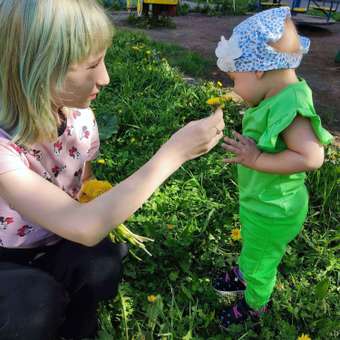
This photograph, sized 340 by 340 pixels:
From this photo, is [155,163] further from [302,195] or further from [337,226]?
[337,226]

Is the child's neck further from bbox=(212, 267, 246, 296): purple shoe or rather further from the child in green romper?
bbox=(212, 267, 246, 296): purple shoe

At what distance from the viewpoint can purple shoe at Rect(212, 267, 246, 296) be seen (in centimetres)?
175

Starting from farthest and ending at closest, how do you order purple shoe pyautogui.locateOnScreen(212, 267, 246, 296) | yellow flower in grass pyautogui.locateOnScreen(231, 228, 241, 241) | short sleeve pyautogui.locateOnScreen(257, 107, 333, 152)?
yellow flower in grass pyautogui.locateOnScreen(231, 228, 241, 241) < purple shoe pyautogui.locateOnScreen(212, 267, 246, 296) < short sleeve pyautogui.locateOnScreen(257, 107, 333, 152)

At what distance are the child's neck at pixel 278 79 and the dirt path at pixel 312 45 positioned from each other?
176 centimetres

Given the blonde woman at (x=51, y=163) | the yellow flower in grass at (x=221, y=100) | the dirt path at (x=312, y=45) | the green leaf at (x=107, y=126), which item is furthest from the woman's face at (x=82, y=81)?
the dirt path at (x=312, y=45)

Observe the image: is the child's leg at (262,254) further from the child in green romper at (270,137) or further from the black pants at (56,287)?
the black pants at (56,287)

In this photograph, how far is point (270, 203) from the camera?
1400 mm

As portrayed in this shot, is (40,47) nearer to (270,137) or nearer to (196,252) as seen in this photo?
(270,137)

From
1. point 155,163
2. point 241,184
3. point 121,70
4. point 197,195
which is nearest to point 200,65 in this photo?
point 121,70

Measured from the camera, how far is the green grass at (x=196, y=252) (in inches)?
62.7

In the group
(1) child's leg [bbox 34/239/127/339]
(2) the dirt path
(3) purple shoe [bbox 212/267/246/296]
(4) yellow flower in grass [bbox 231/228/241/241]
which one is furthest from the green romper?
(2) the dirt path

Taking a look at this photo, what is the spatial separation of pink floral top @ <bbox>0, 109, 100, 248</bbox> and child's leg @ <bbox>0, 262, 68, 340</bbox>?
0.37ft

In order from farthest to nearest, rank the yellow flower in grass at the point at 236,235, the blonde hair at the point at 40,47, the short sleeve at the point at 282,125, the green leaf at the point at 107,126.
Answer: the green leaf at the point at 107,126 → the yellow flower in grass at the point at 236,235 → the short sleeve at the point at 282,125 → the blonde hair at the point at 40,47

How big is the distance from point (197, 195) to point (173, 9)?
558cm
